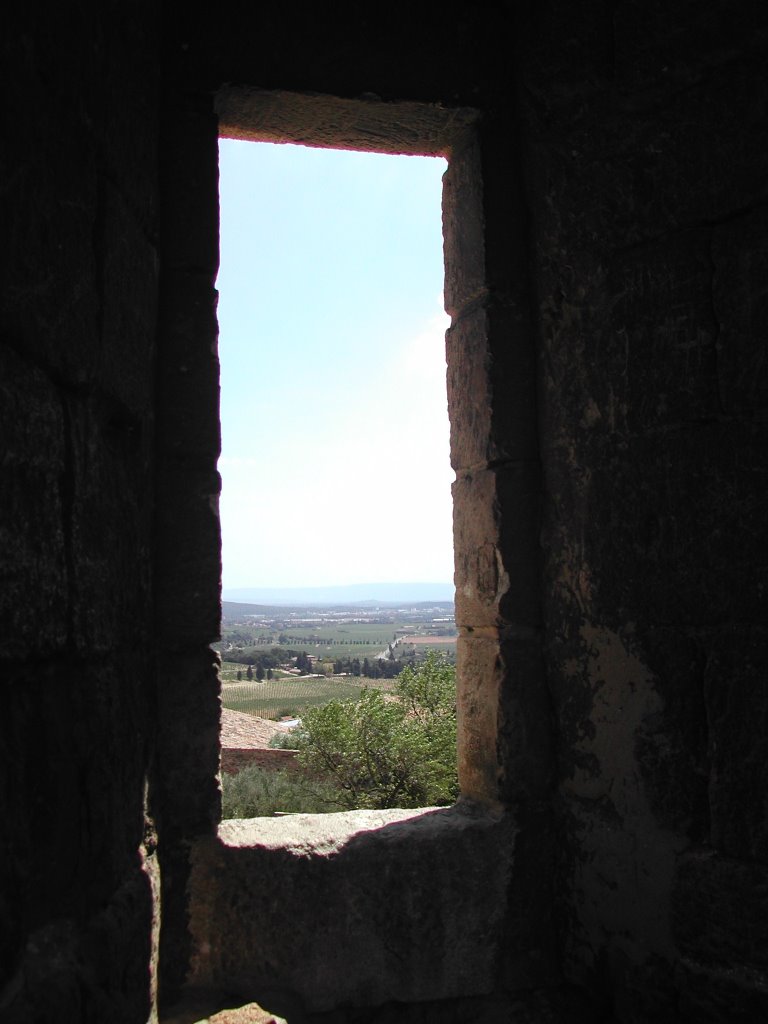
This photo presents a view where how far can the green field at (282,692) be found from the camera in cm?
1877

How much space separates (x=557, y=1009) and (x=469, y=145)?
113 inches

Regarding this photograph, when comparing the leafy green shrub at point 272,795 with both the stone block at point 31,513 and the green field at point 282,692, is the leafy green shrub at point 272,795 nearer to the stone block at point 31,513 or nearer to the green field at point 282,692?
the stone block at point 31,513

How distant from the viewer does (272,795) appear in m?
7.67

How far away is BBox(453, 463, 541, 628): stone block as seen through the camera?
9.56ft

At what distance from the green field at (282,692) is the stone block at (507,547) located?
1437cm

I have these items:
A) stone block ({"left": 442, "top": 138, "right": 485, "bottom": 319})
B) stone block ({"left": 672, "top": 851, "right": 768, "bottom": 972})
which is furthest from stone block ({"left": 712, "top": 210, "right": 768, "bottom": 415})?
stone block ({"left": 672, "top": 851, "right": 768, "bottom": 972})

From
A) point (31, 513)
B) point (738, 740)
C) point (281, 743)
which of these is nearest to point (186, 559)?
point (31, 513)

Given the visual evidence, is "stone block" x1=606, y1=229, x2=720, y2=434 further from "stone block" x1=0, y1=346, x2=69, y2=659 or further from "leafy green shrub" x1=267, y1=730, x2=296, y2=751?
"leafy green shrub" x1=267, y1=730, x2=296, y2=751

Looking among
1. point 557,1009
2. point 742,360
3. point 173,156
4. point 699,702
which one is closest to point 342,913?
point 557,1009

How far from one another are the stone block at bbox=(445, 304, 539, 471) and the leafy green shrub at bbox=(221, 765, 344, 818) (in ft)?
16.8

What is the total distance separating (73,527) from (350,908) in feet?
4.89

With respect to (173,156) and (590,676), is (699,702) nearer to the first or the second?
(590,676)

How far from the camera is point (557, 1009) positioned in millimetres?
2768

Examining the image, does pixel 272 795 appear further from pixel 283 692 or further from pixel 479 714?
pixel 283 692
